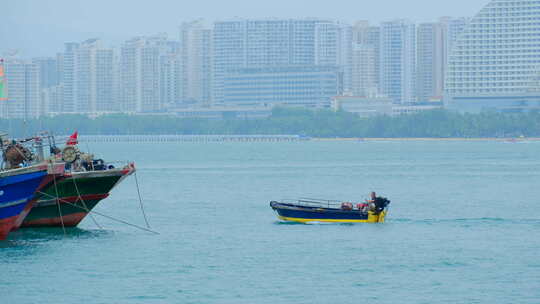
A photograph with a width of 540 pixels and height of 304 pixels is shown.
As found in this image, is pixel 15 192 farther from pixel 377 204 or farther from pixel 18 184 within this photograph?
pixel 377 204

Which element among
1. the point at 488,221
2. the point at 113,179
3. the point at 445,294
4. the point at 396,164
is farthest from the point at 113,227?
the point at 396,164

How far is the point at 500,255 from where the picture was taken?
128 feet

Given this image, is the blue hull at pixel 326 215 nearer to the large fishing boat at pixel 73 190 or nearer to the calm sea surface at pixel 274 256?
the calm sea surface at pixel 274 256

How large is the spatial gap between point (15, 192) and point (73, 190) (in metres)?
3.42

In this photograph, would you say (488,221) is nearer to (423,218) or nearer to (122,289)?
(423,218)

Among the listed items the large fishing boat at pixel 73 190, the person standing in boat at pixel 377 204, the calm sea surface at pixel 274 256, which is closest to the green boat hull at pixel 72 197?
the large fishing boat at pixel 73 190

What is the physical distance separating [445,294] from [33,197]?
14.5m

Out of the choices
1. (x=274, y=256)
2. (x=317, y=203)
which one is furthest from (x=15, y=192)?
(x=317, y=203)

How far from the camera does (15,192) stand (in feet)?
129

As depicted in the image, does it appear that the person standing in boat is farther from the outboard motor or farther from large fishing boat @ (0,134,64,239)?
large fishing boat @ (0,134,64,239)

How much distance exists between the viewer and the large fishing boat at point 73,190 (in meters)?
42.0

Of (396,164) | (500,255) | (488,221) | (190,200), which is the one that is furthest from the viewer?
(396,164)

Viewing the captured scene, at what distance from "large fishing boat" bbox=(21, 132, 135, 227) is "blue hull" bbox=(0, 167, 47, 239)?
1.65 m

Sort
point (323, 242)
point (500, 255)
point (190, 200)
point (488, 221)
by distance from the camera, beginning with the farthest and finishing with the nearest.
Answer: point (190, 200)
point (488, 221)
point (323, 242)
point (500, 255)
